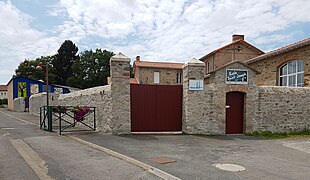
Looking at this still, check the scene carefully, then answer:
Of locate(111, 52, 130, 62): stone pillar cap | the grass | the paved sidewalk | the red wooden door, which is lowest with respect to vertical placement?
the grass

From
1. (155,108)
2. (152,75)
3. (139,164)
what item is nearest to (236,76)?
(155,108)

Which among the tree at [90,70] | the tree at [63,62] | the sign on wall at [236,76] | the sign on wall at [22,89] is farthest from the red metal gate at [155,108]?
the tree at [63,62]

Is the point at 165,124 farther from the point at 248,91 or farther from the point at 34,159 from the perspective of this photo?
the point at 34,159

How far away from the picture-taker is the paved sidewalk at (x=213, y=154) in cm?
493

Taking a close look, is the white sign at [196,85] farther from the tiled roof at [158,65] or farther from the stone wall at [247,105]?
the tiled roof at [158,65]

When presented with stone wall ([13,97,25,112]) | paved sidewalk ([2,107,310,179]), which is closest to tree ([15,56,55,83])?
stone wall ([13,97,25,112])

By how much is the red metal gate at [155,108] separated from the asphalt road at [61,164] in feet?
10.7

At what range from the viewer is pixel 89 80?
46125 millimetres

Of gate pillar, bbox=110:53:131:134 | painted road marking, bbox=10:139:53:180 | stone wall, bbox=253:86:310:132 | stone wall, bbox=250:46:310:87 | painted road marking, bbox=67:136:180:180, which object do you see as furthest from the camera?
stone wall, bbox=250:46:310:87

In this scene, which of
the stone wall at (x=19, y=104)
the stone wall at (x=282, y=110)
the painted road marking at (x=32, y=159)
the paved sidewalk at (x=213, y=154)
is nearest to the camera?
the painted road marking at (x=32, y=159)

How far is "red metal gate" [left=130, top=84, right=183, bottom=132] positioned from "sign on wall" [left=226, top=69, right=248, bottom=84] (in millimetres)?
2476

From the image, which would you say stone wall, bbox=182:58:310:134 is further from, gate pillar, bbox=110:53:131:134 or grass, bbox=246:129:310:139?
gate pillar, bbox=110:53:131:134

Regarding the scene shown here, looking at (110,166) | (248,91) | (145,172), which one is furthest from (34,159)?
(248,91)

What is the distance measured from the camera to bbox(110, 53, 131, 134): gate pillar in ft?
31.9
